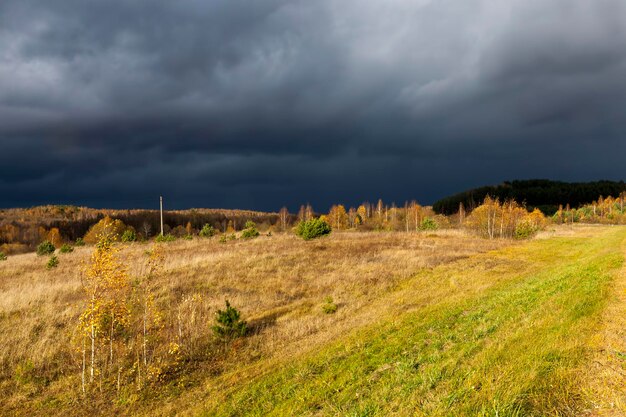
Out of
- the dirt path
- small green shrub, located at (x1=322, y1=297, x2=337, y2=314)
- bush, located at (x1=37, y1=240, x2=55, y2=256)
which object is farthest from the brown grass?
the dirt path

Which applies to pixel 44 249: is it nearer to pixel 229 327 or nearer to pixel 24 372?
pixel 24 372

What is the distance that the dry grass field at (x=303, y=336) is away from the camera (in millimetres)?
7285

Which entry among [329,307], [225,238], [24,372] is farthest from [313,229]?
[24,372]

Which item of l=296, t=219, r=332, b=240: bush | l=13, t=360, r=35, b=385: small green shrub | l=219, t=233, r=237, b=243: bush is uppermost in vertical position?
l=296, t=219, r=332, b=240: bush

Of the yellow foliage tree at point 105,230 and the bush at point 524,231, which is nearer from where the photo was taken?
the yellow foliage tree at point 105,230

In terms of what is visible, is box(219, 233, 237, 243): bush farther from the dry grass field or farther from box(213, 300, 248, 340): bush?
box(213, 300, 248, 340): bush

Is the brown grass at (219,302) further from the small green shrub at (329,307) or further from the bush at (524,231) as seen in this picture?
the bush at (524,231)

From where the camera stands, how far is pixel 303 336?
13781 millimetres

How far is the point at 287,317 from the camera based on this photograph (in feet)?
54.2

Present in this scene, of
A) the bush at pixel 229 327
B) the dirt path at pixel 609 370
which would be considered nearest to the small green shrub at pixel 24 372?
the bush at pixel 229 327

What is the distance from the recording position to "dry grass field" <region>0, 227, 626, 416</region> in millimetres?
7285

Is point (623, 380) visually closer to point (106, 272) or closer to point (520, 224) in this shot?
point (106, 272)

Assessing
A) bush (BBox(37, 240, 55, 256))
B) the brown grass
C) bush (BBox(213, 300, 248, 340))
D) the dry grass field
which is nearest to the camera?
the dry grass field

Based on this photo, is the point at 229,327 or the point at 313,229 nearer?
the point at 229,327
